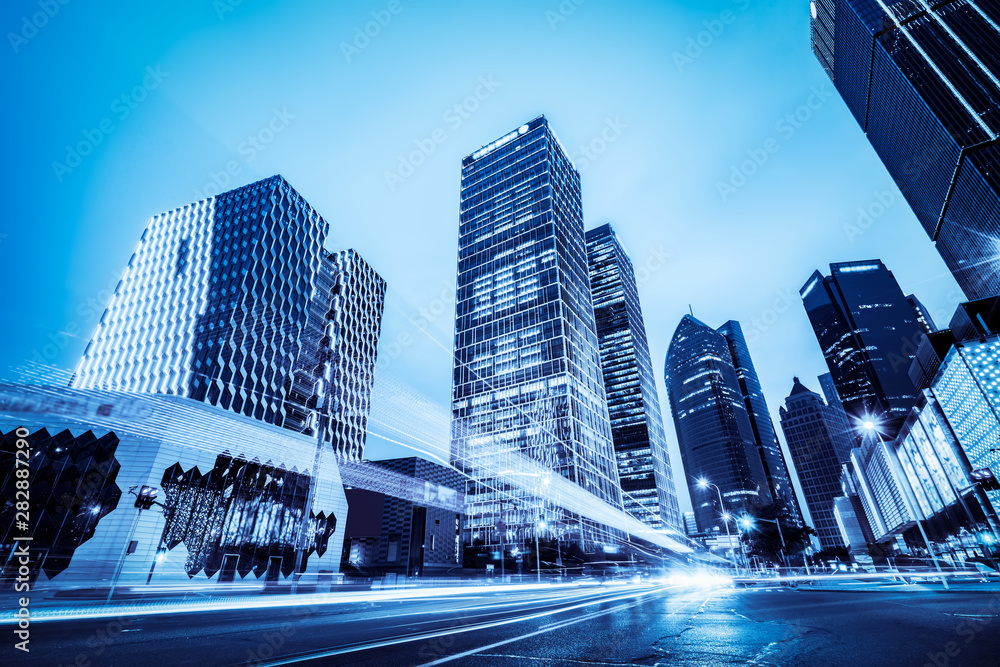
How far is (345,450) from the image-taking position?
3051 inches

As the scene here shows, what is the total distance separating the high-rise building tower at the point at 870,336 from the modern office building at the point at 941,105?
74.3m

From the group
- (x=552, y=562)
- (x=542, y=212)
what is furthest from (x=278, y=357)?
(x=542, y=212)

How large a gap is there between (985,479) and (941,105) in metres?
61.6

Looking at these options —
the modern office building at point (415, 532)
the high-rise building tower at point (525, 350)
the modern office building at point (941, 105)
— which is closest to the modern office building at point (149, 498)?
the modern office building at point (415, 532)

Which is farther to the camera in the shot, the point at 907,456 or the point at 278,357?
the point at 907,456

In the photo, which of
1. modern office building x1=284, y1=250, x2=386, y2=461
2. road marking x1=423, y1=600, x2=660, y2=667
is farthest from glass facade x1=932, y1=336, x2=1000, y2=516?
modern office building x1=284, y1=250, x2=386, y2=461

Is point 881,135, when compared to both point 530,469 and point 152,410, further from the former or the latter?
point 152,410

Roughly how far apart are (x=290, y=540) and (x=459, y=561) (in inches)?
1930

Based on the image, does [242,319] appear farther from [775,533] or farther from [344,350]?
[775,533]

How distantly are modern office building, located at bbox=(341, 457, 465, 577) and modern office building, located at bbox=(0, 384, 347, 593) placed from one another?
2206 cm

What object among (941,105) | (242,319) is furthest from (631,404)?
(242,319)

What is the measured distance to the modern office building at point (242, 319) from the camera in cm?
6556

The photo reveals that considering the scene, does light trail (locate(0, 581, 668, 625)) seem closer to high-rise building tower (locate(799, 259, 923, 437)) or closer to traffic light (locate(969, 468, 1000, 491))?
traffic light (locate(969, 468, 1000, 491))

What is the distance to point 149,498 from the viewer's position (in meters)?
25.4
